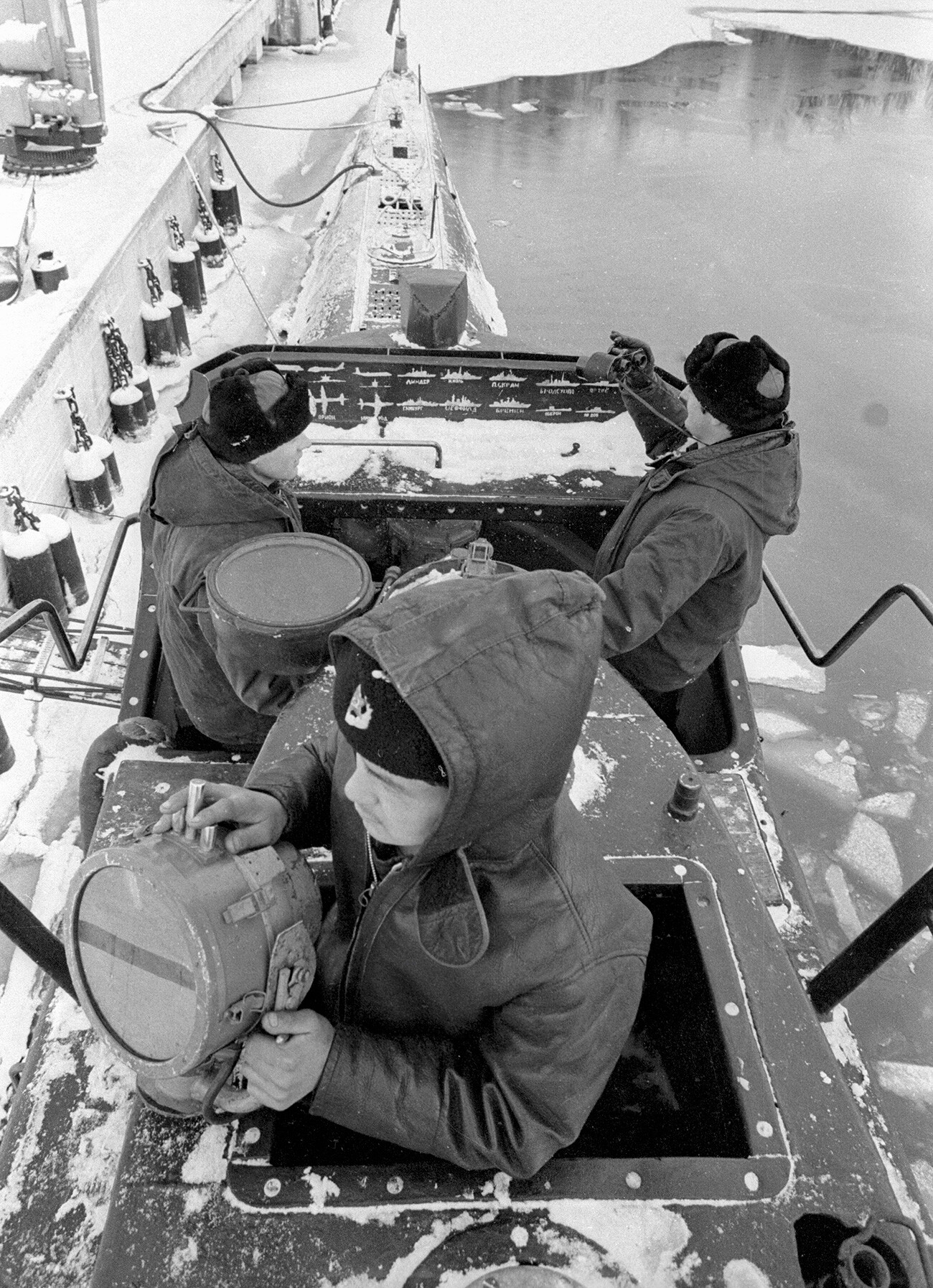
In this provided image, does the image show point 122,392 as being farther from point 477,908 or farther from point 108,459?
point 477,908

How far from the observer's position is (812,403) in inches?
421

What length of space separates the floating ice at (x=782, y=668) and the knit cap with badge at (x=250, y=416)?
177 inches

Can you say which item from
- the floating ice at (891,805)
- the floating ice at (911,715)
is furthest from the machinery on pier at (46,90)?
the floating ice at (891,805)

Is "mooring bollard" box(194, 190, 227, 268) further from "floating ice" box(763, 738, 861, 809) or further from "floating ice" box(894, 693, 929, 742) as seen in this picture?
"floating ice" box(894, 693, 929, 742)

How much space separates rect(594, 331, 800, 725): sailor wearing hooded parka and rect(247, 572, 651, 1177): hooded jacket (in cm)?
131

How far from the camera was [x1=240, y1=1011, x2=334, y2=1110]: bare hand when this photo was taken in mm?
Result: 1399

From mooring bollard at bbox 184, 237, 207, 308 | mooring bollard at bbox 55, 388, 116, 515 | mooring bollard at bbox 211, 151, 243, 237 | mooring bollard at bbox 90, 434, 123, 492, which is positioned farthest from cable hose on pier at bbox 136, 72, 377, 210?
mooring bollard at bbox 55, 388, 116, 515

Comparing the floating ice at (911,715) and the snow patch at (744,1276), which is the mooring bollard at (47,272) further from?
the snow patch at (744,1276)

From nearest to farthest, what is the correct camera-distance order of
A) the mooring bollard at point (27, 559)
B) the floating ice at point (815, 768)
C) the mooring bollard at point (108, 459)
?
the mooring bollard at point (27, 559) → the floating ice at point (815, 768) → the mooring bollard at point (108, 459)

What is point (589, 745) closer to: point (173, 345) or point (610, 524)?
point (610, 524)

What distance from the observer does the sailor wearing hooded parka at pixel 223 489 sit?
2.40 meters

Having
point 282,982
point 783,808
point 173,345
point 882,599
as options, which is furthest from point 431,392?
point 173,345

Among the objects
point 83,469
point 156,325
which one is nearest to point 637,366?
point 83,469

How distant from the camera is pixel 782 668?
636 cm
